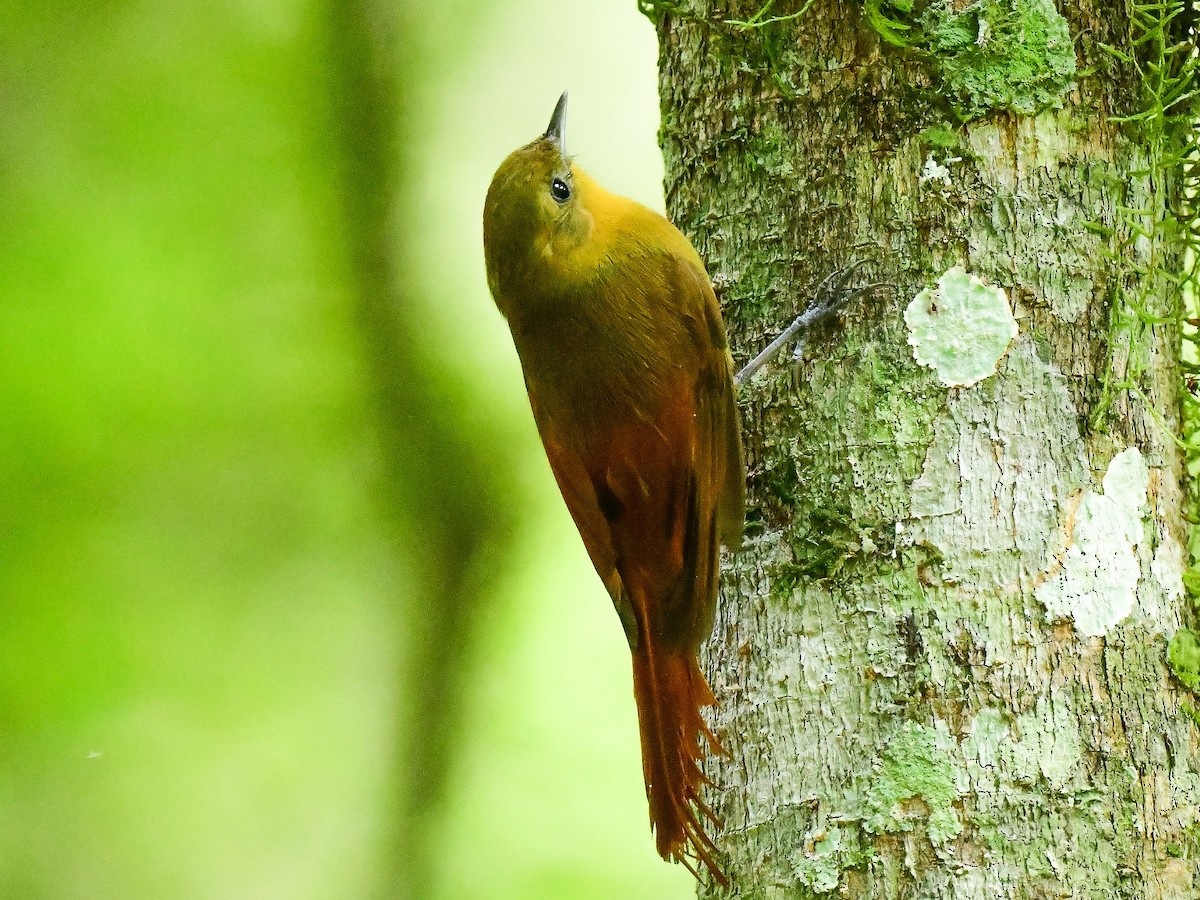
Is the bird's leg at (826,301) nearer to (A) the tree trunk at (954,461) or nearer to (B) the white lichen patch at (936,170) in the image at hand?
(A) the tree trunk at (954,461)

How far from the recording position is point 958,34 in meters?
1.81

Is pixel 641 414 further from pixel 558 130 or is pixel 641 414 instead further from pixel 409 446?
pixel 409 446

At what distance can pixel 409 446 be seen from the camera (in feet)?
13.0

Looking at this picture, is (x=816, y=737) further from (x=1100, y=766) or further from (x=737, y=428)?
(x=737, y=428)

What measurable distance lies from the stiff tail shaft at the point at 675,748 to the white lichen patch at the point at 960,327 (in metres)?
0.57

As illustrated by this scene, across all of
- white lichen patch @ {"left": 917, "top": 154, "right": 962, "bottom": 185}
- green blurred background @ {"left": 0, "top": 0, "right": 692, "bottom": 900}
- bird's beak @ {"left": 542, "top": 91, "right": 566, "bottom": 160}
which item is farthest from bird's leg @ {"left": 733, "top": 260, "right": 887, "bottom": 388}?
green blurred background @ {"left": 0, "top": 0, "right": 692, "bottom": 900}

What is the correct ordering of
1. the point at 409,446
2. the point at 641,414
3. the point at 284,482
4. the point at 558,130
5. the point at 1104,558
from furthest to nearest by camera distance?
the point at 284,482 → the point at 409,446 → the point at 558,130 → the point at 641,414 → the point at 1104,558

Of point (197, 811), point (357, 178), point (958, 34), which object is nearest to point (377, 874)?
point (197, 811)

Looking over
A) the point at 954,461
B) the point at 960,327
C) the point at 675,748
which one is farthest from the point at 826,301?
the point at 675,748

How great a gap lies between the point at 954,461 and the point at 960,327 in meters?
0.21

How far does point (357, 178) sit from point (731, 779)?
9.35 feet

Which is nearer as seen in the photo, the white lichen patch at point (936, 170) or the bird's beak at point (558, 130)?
the white lichen patch at point (936, 170)

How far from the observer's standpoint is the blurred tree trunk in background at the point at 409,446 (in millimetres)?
3938

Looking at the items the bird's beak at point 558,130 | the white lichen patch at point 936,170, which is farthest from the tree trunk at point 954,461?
the bird's beak at point 558,130
